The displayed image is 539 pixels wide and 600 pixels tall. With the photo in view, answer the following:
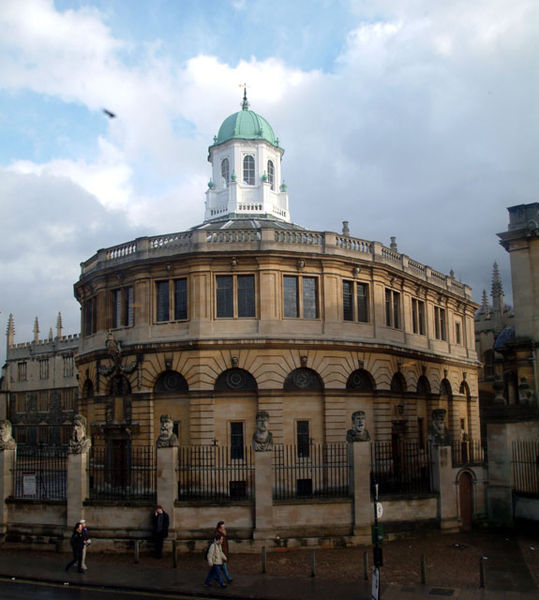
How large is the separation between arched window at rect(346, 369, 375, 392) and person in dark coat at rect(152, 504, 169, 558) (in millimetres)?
15230

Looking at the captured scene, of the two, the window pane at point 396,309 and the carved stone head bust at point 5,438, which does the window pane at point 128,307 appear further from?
the window pane at point 396,309

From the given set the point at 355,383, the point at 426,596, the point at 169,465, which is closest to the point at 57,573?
the point at 169,465

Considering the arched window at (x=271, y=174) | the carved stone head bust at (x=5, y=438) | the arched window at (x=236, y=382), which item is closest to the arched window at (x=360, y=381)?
the arched window at (x=236, y=382)

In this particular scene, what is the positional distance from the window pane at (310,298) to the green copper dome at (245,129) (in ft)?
58.9

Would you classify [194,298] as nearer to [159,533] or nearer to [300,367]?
[300,367]

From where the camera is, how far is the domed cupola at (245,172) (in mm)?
49812

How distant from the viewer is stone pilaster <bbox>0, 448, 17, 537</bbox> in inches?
1056

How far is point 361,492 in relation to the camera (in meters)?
24.8

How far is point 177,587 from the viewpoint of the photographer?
19.7m

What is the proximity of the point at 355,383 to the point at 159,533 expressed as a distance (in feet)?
53.6

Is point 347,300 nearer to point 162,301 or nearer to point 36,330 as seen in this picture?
point 162,301

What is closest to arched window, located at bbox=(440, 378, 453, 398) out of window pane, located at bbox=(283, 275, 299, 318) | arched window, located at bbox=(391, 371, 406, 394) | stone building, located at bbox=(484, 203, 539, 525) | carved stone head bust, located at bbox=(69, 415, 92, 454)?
arched window, located at bbox=(391, 371, 406, 394)

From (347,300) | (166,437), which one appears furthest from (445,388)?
(166,437)

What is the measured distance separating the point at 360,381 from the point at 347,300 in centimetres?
443
